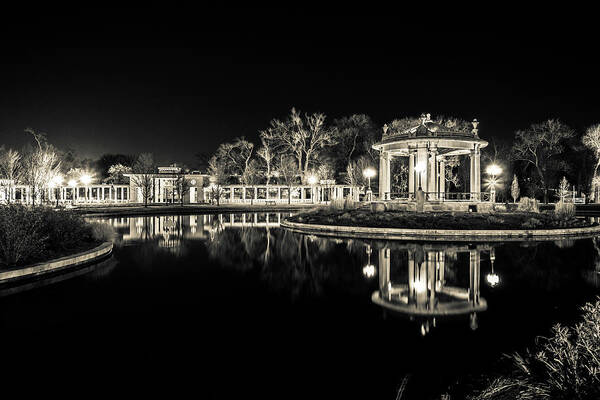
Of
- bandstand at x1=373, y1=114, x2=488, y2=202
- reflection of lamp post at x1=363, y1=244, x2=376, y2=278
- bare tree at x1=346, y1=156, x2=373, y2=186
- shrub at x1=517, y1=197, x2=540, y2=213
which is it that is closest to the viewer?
reflection of lamp post at x1=363, y1=244, x2=376, y2=278

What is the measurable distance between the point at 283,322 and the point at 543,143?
56.4 meters

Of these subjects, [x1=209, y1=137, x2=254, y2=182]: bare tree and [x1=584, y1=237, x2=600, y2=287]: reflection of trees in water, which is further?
[x1=209, y1=137, x2=254, y2=182]: bare tree

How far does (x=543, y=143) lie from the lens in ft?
174

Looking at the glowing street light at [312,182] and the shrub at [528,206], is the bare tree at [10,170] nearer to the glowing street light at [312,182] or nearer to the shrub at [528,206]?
the glowing street light at [312,182]

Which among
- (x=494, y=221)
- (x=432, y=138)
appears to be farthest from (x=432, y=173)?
(x=494, y=221)

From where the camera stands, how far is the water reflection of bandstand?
266 inches

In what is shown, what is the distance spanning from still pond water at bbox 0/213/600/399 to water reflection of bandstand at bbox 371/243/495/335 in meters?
0.04

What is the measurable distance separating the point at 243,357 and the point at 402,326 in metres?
2.38

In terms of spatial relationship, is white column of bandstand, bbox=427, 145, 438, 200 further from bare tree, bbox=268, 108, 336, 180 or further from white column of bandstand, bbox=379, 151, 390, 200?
bare tree, bbox=268, 108, 336, 180

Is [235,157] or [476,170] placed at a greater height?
[235,157]

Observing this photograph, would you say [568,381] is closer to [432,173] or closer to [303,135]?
[432,173]

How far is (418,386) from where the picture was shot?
430 centimetres

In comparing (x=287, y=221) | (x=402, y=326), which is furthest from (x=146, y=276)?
(x=287, y=221)

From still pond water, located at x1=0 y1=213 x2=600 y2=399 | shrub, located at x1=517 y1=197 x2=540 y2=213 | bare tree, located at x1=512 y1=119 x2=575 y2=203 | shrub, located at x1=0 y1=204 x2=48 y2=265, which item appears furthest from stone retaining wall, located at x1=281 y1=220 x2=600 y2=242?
bare tree, located at x1=512 y1=119 x2=575 y2=203
